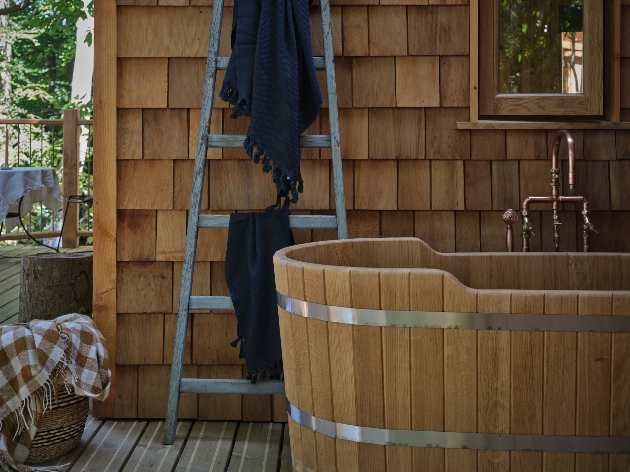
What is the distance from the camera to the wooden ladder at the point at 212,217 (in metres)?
2.57

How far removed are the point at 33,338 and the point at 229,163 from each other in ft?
2.92

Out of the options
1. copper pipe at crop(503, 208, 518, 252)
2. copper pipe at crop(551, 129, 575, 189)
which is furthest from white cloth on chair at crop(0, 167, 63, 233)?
copper pipe at crop(551, 129, 575, 189)

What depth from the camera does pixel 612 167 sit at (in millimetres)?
2723

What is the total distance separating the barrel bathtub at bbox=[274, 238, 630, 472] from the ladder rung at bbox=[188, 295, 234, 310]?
2.28ft

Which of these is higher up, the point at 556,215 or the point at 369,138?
the point at 369,138

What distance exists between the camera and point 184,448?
250cm

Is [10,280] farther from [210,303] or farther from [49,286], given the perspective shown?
[210,303]

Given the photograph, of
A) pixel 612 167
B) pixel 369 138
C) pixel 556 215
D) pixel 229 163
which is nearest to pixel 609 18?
pixel 612 167

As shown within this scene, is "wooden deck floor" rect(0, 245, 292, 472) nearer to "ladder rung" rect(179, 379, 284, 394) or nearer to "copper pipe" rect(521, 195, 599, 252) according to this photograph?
"ladder rung" rect(179, 379, 284, 394)

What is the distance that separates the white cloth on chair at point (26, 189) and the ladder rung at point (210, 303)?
3.66 m

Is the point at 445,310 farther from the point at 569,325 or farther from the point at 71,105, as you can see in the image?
the point at 71,105

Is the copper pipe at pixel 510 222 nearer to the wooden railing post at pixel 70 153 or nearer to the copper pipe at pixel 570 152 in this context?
the copper pipe at pixel 570 152

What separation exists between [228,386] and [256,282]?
1.19 feet

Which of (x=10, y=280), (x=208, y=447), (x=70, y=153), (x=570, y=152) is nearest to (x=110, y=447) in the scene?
(x=208, y=447)
